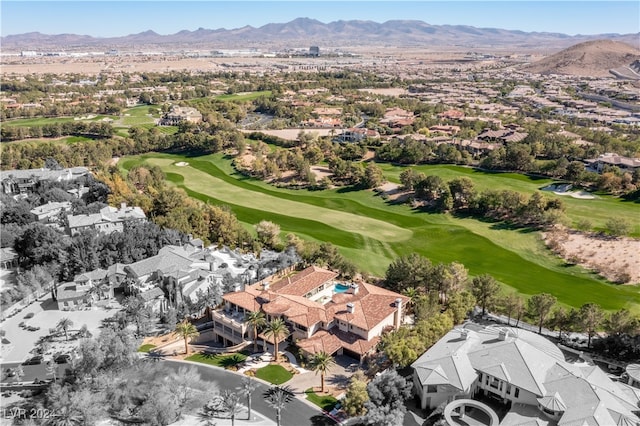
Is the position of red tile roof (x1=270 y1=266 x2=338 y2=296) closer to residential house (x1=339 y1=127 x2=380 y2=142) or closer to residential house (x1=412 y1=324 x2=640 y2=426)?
residential house (x1=412 y1=324 x2=640 y2=426)

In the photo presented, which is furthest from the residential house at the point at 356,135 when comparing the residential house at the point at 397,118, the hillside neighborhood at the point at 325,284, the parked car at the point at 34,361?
the parked car at the point at 34,361

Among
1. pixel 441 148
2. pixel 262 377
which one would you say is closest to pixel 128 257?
pixel 262 377

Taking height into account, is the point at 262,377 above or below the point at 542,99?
below

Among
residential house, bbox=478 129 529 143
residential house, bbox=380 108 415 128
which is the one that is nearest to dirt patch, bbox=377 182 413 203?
residential house, bbox=478 129 529 143

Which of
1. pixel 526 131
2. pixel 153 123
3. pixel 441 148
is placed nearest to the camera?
pixel 441 148

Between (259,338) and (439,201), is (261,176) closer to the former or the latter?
(439,201)

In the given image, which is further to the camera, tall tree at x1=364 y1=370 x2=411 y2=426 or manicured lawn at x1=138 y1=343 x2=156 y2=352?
manicured lawn at x1=138 y1=343 x2=156 y2=352
